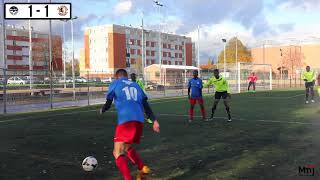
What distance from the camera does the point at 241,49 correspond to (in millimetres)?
Answer: 97188

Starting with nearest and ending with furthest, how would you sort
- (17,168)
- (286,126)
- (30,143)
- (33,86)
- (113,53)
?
(17,168), (30,143), (286,126), (33,86), (113,53)

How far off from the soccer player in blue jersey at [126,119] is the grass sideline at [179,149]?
3.00ft

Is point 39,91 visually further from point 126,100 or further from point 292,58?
point 292,58

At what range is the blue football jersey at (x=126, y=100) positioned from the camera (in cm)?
624

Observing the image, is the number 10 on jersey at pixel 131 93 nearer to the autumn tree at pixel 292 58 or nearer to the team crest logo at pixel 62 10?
the team crest logo at pixel 62 10

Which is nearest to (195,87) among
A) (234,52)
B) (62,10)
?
(62,10)

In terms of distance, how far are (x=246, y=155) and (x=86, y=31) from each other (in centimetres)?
10836

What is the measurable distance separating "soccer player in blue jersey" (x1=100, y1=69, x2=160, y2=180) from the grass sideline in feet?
3.00

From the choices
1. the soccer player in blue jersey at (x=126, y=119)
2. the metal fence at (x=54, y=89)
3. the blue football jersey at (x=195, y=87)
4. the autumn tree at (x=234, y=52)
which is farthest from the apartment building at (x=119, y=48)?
the soccer player in blue jersey at (x=126, y=119)

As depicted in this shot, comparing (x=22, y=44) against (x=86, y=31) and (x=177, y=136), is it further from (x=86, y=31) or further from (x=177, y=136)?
(x=177, y=136)

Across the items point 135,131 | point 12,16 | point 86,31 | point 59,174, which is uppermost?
point 86,31

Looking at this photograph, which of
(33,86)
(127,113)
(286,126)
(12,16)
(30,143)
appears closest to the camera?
(127,113)

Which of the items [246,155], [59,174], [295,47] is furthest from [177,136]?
[295,47]

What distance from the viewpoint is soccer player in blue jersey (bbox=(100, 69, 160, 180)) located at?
612 cm
